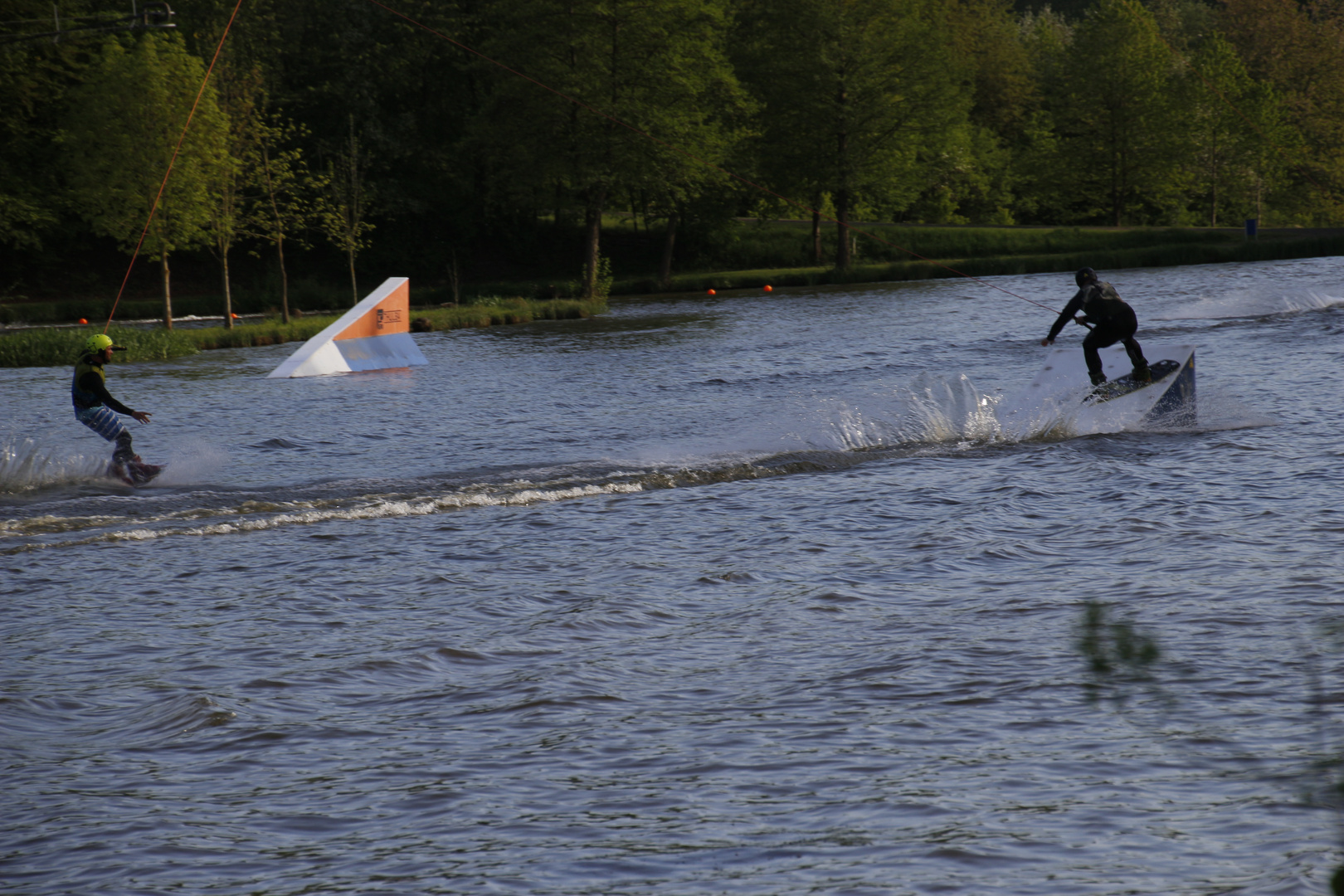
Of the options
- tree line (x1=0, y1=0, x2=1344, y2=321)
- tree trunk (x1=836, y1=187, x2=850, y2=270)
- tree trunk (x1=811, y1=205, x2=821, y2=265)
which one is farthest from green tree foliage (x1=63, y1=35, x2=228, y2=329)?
tree trunk (x1=811, y1=205, x2=821, y2=265)

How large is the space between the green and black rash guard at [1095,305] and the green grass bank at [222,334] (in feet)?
73.3

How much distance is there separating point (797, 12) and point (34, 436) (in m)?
46.3

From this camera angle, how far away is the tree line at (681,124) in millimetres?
48094

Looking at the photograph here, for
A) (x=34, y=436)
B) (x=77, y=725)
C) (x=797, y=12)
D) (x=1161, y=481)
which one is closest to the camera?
(x=77, y=725)

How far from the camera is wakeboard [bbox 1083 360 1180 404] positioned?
1477 cm

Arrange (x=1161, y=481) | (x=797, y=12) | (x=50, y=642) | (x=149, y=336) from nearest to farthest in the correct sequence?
(x=50, y=642)
(x=1161, y=481)
(x=149, y=336)
(x=797, y=12)

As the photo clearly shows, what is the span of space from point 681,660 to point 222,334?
95.1ft

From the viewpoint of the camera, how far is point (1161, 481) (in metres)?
11.5

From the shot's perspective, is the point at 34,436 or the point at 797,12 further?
the point at 797,12

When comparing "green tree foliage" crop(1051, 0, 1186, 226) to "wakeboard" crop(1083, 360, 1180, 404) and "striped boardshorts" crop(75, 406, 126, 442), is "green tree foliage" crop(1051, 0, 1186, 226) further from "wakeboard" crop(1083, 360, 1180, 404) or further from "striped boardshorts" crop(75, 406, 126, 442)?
"striped boardshorts" crop(75, 406, 126, 442)

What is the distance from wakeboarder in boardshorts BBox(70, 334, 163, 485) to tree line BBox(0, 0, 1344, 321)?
85.0 feet

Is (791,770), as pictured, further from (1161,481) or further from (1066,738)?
(1161,481)

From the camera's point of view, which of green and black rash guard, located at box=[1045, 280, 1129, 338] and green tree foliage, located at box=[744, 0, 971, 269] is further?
green tree foliage, located at box=[744, 0, 971, 269]

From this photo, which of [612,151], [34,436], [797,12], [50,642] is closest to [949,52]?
[797,12]
